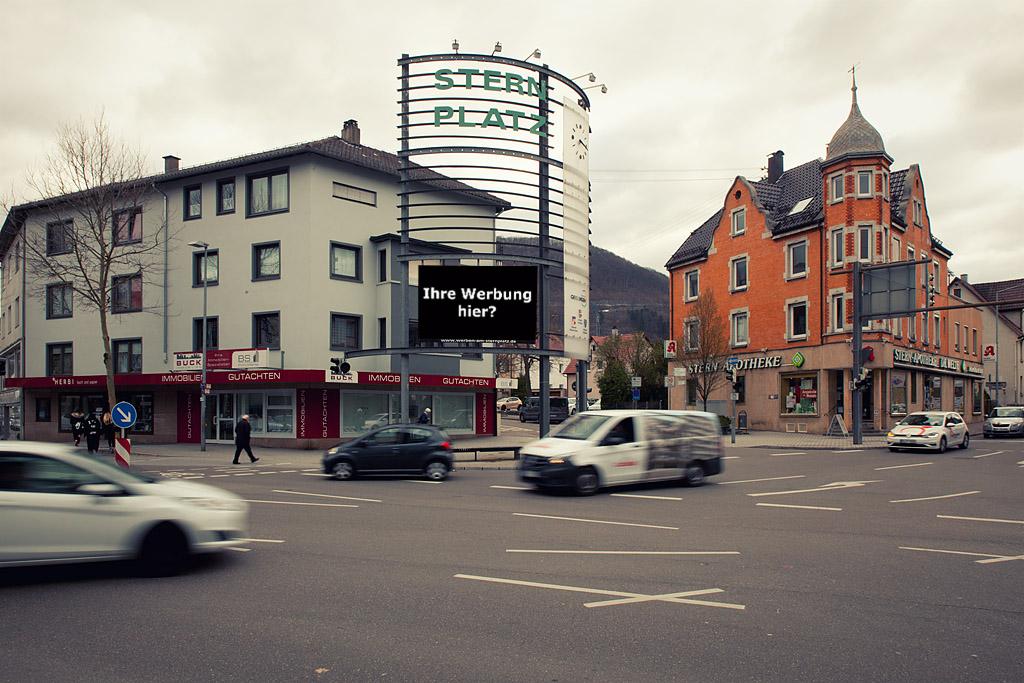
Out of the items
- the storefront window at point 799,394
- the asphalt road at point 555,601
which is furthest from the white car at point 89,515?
the storefront window at point 799,394

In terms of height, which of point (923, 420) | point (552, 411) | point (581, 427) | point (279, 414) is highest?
point (581, 427)

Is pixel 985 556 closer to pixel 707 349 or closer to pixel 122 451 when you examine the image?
pixel 122 451

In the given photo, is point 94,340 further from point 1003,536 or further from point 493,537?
point 1003,536

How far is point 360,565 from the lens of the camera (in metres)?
8.34

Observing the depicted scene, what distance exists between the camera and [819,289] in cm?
3928

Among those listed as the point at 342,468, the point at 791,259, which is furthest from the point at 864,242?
the point at 342,468

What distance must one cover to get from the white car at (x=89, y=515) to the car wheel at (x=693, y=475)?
10.9 metres

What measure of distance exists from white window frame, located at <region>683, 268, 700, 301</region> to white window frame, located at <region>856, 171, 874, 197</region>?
1264cm

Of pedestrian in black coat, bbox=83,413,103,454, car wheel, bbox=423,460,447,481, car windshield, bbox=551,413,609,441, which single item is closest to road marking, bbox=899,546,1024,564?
car windshield, bbox=551,413,609,441

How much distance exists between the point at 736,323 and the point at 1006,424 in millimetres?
14574

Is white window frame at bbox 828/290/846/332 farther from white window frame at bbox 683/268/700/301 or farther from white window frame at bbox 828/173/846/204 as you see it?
white window frame at bbox 683/268/700/301

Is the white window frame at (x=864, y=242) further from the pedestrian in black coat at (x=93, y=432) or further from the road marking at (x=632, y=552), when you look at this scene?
the pedestrian in black coat at (x=93, y=432)

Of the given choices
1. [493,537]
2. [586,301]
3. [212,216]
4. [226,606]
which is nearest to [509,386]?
[586,301]

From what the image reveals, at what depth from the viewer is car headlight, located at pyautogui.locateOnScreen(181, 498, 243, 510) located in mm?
8102
